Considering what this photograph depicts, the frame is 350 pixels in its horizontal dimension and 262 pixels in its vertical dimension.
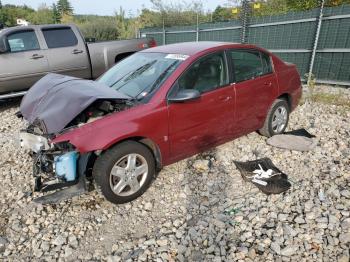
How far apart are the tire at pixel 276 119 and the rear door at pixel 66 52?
4.94 metres

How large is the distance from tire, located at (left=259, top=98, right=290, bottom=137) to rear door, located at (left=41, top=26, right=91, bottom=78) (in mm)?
4939

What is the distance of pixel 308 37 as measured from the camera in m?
8.59

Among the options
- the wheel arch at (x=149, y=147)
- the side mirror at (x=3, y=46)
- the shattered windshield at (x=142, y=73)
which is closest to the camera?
the wheel arch at (x=149, y=147)

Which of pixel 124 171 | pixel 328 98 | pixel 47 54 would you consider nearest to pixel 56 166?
pixel 124 171

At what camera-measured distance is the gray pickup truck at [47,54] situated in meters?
6.77

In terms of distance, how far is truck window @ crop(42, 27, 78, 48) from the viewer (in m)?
7.28

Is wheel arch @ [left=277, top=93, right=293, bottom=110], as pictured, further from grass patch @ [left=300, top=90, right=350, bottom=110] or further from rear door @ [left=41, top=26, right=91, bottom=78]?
rear door @ [left=41, top=26, right=91, bottom=78]

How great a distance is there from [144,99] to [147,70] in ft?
2.04

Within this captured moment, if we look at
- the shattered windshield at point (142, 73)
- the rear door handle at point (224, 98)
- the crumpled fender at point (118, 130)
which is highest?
the shattered windshield at point (142, 73)

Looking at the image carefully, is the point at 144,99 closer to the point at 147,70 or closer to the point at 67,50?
the point at 147,70

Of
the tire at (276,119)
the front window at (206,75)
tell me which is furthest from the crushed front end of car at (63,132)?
the tire at (276,119)

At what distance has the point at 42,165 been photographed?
3.23m

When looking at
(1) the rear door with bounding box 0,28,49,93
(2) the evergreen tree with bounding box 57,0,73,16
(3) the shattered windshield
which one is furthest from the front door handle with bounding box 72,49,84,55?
(2) the evergreen tree with bounding box 57,0,73,16

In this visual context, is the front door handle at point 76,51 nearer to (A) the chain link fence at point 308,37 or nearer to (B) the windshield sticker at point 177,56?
(B) the windshield sticker at point 177,56
